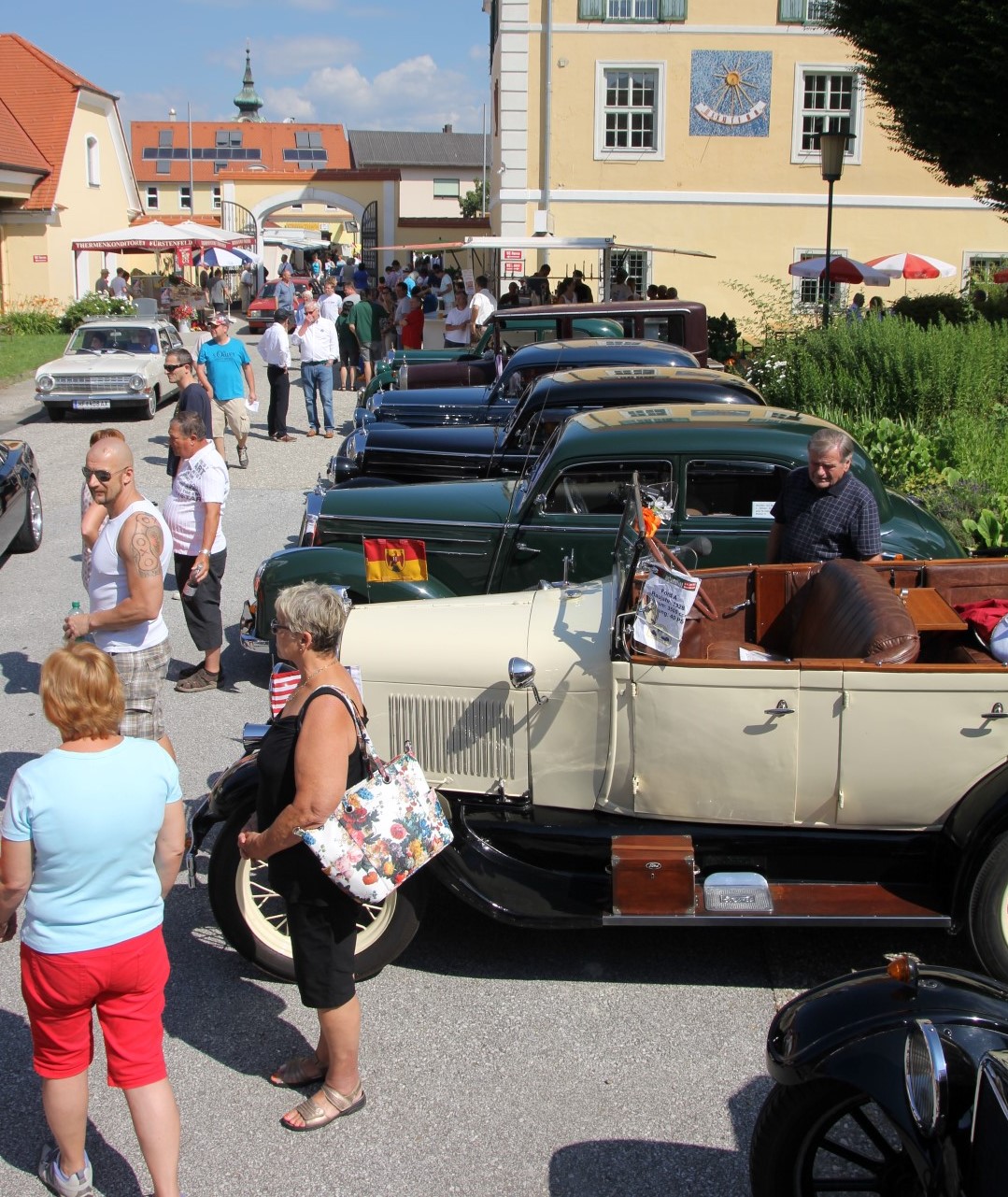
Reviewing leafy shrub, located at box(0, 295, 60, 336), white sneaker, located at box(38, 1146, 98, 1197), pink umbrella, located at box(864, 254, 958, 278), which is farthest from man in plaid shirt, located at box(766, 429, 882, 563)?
leafy shrub, located at box(0, 295, 60, 336)

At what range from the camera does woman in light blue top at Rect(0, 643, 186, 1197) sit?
3.05 metres

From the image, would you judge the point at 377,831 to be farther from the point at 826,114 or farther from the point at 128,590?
the point at 826,114

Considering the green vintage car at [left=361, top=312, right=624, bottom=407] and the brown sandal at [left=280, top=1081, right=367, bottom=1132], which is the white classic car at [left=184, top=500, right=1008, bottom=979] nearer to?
the brown sandal at [left=280, top=1081, right=367, bottom=1132]

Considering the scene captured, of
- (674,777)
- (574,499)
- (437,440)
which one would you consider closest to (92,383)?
(437,440)

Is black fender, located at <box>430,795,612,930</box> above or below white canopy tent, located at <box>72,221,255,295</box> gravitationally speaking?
below

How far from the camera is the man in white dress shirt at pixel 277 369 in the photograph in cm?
1485

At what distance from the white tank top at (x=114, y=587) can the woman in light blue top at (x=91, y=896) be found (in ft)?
6.55

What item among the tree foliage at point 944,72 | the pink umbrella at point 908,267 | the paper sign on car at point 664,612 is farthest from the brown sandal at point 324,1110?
the pink umbrella at point 908,267

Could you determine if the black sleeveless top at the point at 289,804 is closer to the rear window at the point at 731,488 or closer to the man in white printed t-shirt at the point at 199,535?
the man in white printed t-shirt at the point at 199,535

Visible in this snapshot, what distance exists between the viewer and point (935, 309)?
60.7 feet

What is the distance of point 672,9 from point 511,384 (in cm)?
1708

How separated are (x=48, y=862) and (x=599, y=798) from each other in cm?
208

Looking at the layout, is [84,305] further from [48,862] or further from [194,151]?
[194,151]

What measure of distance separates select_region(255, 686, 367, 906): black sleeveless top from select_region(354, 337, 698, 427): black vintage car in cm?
708
